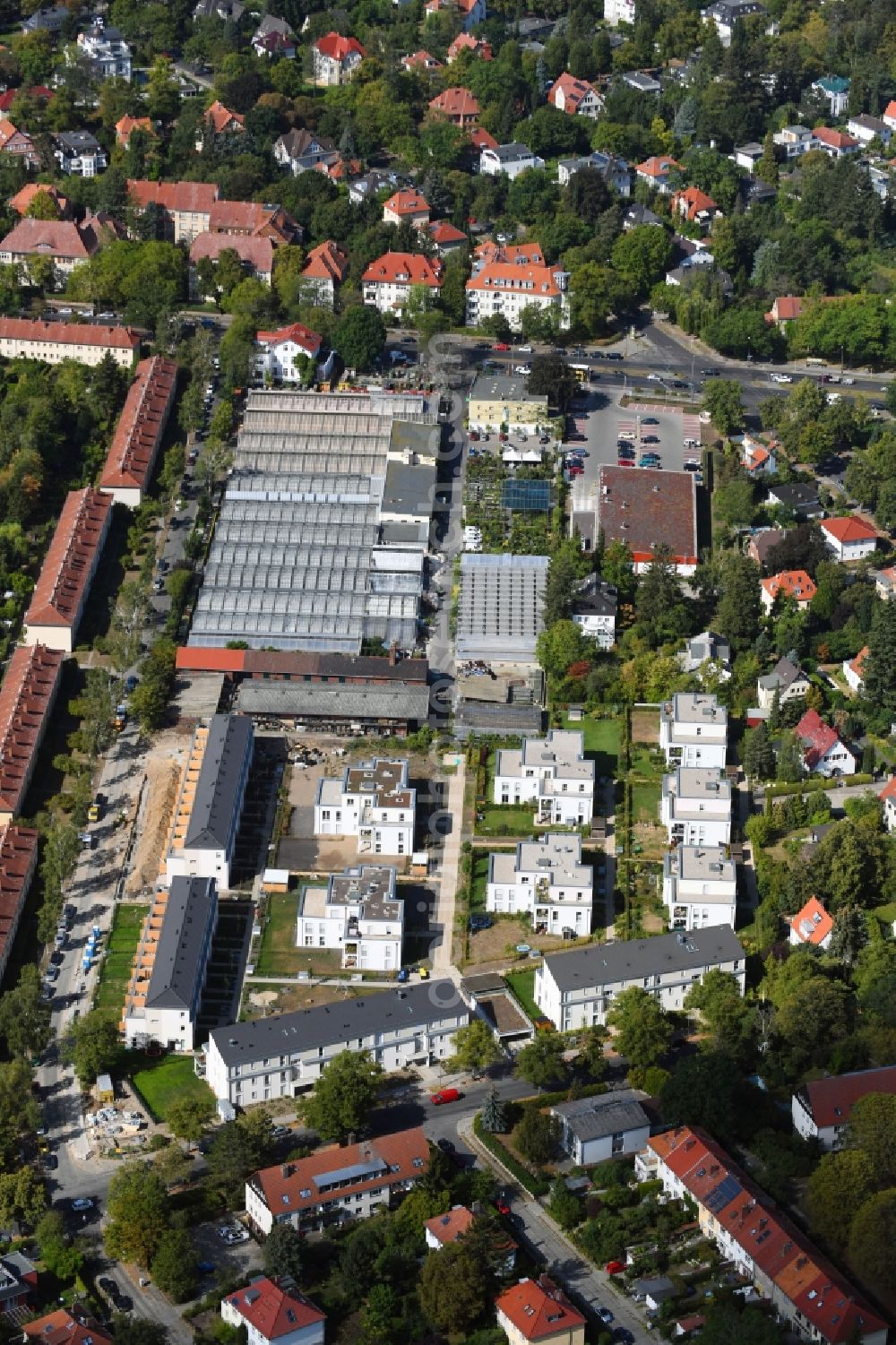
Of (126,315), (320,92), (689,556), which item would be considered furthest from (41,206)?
(689,556)

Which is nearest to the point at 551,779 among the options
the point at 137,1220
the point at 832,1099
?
the point at 832,1099

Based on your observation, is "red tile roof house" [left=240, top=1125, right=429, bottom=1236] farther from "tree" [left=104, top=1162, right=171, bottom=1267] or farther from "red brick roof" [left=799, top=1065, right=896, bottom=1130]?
"red brick roof" [left=799, top=1065, right=896, bottom=1130]

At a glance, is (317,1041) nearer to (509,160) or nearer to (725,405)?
(725,405)

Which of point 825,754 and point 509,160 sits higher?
point 509,160

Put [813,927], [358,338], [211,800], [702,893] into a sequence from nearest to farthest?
1. [813,927]
2. [702,893]
3. [211,800]
4. [358,338]

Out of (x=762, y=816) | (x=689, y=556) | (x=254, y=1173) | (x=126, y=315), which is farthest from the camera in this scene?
(x=126, y=315)

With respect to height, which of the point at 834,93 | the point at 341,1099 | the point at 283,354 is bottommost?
the point at 341,1099

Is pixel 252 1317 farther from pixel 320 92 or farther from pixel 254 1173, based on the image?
pixel 320 92

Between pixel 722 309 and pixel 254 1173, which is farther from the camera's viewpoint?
pixel 722 309
